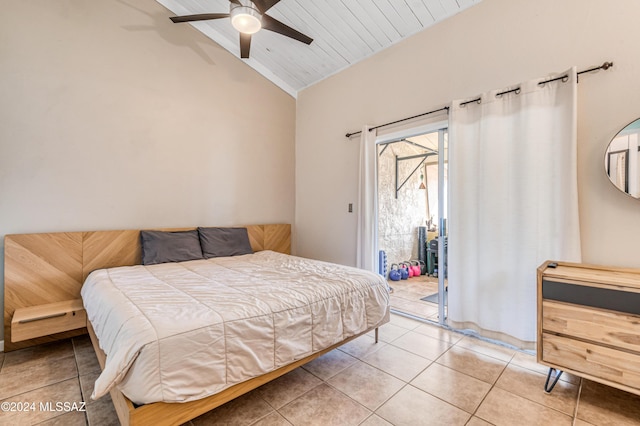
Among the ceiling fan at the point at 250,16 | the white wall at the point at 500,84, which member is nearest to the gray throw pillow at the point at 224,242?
the white wall at the point at 500,84

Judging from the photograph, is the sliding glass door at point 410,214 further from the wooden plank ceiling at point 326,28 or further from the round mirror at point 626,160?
the round mirror at point 626,160

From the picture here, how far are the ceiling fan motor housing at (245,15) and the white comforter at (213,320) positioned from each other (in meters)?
2.07

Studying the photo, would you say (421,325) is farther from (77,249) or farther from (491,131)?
(77,249)

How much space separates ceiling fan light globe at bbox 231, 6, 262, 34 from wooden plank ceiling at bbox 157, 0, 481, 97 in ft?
2.51

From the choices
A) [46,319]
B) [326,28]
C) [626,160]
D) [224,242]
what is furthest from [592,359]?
[46,319]

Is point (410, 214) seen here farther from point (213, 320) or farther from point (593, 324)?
point (213, 320)

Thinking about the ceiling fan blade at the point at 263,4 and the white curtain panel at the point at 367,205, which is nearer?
the ceiling fan blade at the point at 263,4

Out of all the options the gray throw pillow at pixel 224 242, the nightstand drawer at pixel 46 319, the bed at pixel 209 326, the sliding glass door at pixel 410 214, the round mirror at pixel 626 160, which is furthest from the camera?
the sliding glass door at pixel 410 214

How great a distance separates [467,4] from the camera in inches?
103

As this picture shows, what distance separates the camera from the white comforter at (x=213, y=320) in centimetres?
120

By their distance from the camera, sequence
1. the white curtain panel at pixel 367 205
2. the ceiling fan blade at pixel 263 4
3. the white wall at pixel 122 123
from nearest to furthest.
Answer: the ceiling fan blade at pixel 263 4, the white wall at pixel 122 123, the white curtain panel at pixel 367 205

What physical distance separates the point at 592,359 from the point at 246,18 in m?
3.31

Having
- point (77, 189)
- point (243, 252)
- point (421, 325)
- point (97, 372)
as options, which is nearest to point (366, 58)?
point (243, 252)

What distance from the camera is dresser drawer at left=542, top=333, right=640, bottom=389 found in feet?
5.06
